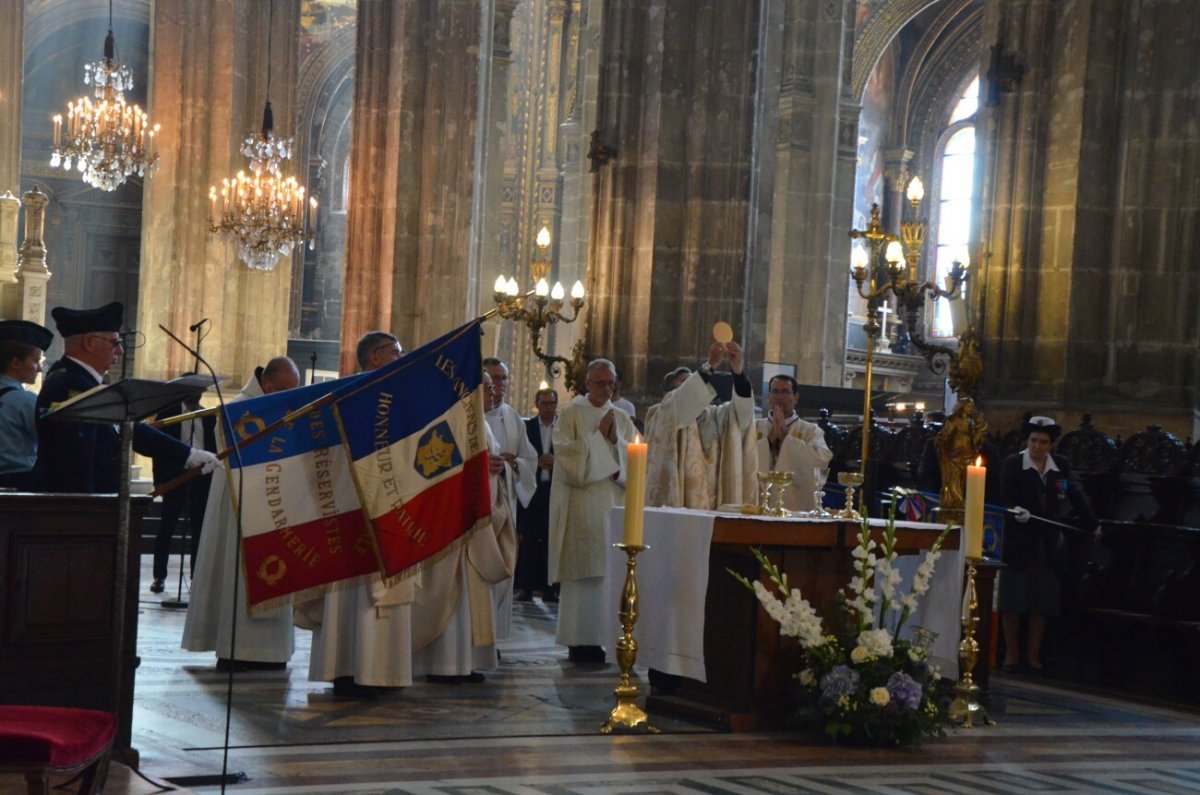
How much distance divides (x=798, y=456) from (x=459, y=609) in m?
2.22

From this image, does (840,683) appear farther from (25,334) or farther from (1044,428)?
(25,334)

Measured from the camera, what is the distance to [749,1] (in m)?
13.4

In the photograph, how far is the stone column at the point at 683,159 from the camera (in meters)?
13.4

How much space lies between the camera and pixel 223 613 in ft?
28.6

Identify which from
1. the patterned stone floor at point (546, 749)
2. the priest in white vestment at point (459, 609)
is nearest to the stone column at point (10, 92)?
the patterned stone floor at point (546, 749)

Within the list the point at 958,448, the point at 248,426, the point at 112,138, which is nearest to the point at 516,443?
the point at 958,448

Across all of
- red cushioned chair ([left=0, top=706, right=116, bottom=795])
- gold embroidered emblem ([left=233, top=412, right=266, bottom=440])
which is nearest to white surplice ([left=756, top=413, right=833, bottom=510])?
gold embroidered emblem ([left=233, top=412, right=266, bottom=440])

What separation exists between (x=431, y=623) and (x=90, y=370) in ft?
7.98

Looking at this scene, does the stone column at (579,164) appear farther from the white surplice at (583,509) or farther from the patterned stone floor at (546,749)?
the patterned stone floor at (546,749)

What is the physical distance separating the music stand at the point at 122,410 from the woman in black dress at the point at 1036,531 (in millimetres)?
6262

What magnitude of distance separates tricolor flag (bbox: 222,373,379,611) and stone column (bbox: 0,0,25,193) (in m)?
14.0

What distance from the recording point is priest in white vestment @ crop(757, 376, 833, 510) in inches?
360

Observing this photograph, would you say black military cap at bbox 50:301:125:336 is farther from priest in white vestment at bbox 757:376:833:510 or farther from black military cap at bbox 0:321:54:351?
priest in white vestment at bbox 757:376:833:510

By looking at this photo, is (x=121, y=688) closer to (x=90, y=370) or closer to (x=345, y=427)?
(x=90, y=370)
